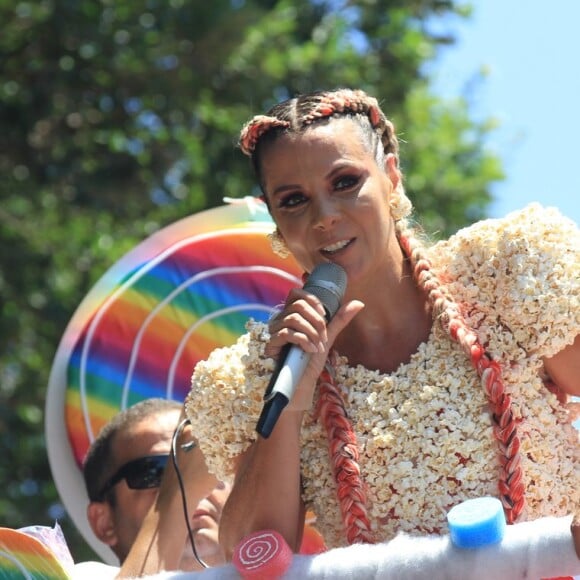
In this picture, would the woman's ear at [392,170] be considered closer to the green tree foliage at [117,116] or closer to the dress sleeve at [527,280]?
the dress sleeve at [527,280]

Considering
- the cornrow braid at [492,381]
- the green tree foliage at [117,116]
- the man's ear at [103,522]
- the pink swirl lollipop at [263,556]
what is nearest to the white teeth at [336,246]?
the cornrow braid at [492,381]

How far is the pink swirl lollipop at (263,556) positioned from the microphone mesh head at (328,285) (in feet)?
1.65

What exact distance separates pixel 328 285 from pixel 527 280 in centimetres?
48

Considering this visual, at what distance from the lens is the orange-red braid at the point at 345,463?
3.25m

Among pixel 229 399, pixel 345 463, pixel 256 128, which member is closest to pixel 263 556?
pixel 345 463

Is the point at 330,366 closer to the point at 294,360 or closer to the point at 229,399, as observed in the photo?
the point at 229,399

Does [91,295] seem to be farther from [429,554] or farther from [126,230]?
[126,230]

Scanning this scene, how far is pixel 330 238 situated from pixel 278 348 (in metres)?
0.40

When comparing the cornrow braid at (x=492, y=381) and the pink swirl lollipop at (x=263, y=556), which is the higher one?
the cornrow braid at (x=492, y=381)

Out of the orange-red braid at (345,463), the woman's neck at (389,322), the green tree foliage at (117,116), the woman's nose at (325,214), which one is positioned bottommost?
the orange-red braid at (345,463)

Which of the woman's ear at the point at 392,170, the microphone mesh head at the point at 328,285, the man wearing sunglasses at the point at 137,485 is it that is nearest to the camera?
the microphone mesh head at the point at 328,285

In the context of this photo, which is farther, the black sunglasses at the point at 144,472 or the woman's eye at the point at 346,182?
the black sunglasses at the point at 144,472

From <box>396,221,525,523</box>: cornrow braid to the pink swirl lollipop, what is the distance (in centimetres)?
52

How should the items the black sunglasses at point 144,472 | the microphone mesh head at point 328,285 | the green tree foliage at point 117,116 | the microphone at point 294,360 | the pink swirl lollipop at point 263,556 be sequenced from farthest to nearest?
the green tree foliage at point 117,116 → the black sunglasses at point 144,472 → the microphone mesh head at point 328,285 → the pink swirl lollipop at point 263,556 → the microphone at point 294,360
